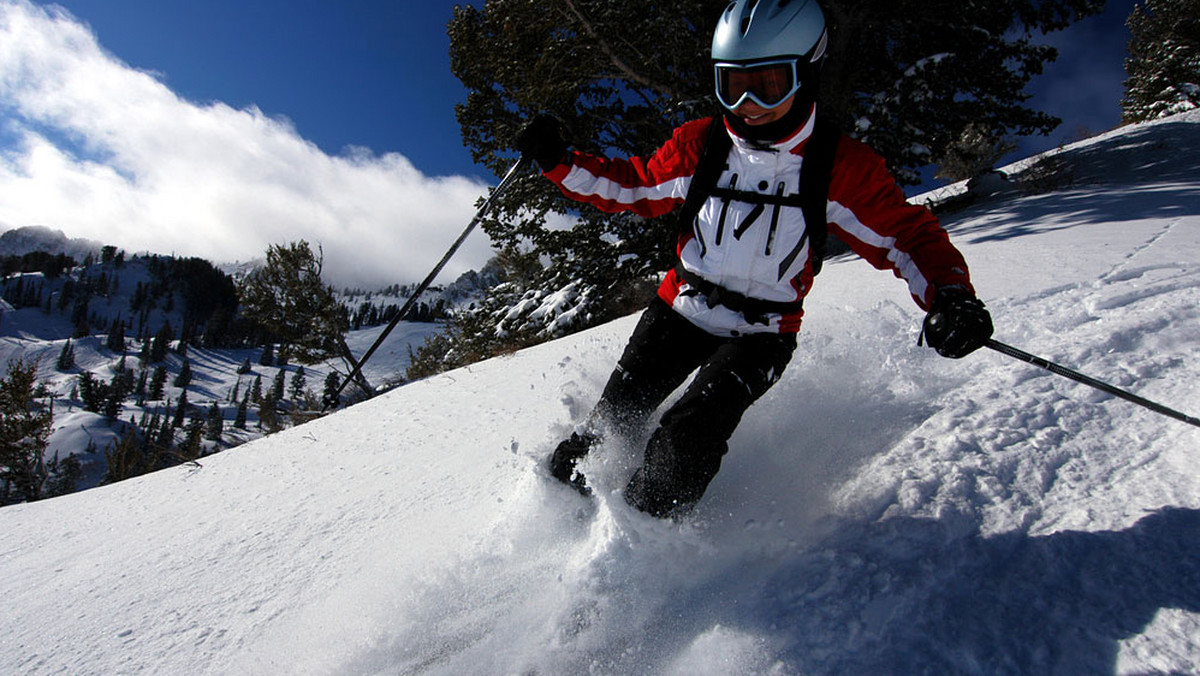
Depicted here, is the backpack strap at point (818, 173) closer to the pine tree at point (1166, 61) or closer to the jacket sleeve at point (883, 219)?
the jacket sleeve at point (883, 219)

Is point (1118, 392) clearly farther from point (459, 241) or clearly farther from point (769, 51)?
point (459, 241)

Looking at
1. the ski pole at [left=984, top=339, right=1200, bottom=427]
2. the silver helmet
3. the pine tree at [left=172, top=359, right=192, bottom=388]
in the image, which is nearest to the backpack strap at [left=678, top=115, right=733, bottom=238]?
the silver helmet

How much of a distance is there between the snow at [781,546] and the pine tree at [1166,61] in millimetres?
25401

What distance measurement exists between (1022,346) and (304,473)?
471 centimetres

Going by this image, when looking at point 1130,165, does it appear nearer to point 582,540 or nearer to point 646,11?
point 646,11

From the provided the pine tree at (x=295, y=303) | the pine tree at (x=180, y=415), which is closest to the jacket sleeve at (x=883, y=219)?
the pine tree at (x=295, y=303)

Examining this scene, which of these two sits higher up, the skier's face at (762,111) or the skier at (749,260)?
the skier's face at (762,111)

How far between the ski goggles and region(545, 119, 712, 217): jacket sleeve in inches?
14.9

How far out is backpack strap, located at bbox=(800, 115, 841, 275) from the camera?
2244 mm

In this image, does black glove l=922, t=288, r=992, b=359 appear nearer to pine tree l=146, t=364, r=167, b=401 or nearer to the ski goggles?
the ski goggles

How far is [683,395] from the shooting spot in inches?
85.6

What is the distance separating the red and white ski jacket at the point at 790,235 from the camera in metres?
2.24

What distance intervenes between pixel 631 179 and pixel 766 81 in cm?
78

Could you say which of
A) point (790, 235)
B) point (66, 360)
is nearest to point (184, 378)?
point (66, 360)
